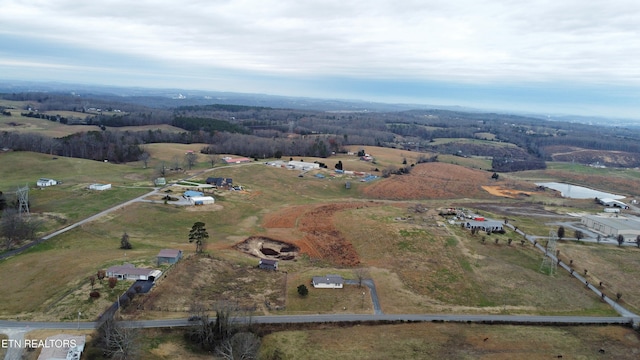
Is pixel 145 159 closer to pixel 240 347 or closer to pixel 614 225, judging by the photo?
pixel 240 347

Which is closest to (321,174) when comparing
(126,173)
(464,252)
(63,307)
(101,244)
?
(126,173)

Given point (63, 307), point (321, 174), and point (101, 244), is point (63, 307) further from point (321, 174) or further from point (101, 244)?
point (321, 174)

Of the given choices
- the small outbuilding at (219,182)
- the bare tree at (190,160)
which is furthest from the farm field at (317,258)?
the bare tree at (190,160)

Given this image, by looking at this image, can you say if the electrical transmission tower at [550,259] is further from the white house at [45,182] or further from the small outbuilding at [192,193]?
the white house at [45,182]

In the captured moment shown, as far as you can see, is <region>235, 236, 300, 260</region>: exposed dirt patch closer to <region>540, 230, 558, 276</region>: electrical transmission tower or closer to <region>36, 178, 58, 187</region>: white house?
<region>540, 230, 558, 276</region>: electrical transmission tower

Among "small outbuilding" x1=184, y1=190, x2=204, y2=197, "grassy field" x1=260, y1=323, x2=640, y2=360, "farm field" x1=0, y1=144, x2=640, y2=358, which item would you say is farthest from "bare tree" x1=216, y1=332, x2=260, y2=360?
"small outbuilding" x1=184, y1=190, x2=204, y2=197

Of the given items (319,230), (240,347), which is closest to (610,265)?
(319,230)
